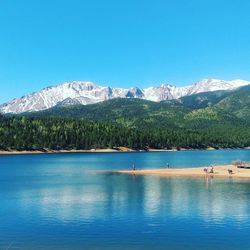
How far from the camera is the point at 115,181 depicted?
123250 mm

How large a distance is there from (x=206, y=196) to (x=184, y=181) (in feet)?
101

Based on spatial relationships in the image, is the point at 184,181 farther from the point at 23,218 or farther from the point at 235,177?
the point at 23,218

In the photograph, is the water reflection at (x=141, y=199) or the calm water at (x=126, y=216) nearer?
the calm water at (x=126, y=216)

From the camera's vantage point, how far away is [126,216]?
69688mm

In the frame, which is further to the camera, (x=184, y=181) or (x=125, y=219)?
(x=184, y=181)

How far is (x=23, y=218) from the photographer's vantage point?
226 ft

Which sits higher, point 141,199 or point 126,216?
point 141,199

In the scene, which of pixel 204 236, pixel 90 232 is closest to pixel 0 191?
pixel 90 232

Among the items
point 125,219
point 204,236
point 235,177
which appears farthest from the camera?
point 235,177

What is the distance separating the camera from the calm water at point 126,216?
179 ft

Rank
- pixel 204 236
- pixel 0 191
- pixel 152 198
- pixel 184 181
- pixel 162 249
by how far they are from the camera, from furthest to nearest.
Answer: pixel 184 181 < pixel 0 191 < pixel 152 198 < pixel 204 236 < pixel 162 249

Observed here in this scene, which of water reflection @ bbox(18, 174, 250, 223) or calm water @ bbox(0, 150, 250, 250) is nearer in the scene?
calm water @ bbox(0, 150, 250, 250)

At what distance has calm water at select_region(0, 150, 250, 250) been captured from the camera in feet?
179

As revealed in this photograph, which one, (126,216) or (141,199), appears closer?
(126,216)
